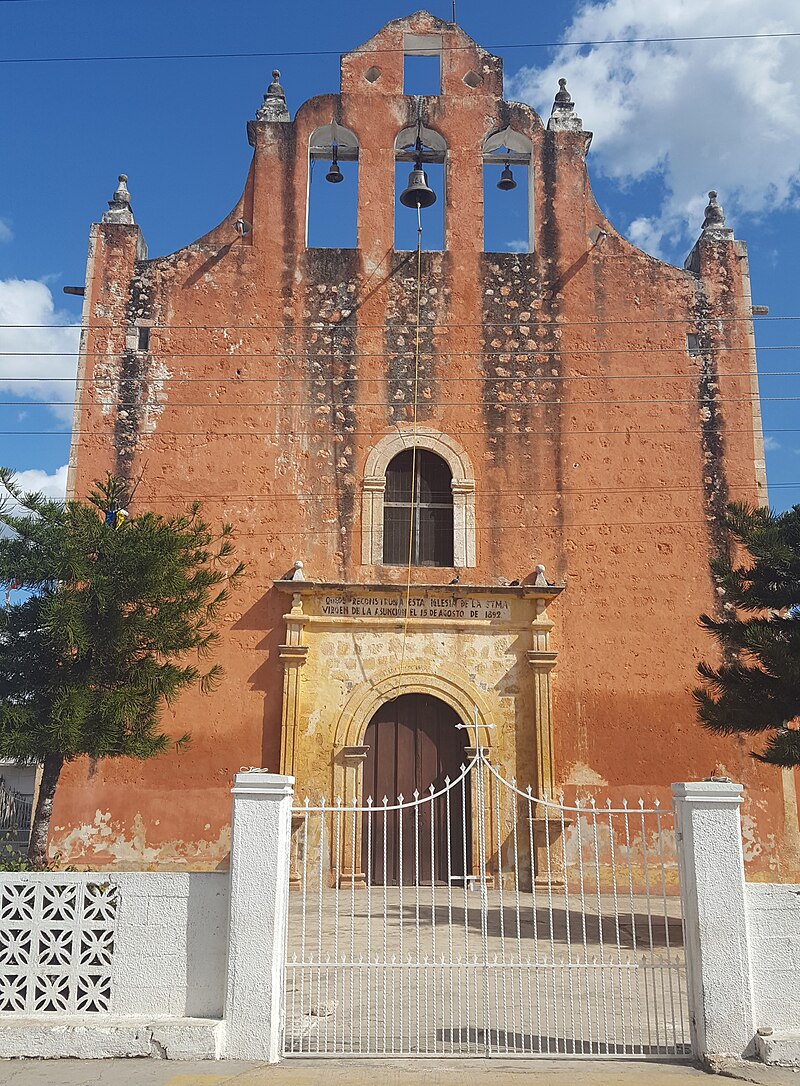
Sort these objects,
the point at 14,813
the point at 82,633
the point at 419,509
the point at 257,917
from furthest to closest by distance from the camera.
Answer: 1. the point at 14,813
2. the point at 419,509
3. the point at 82,633
4. the point at 257,917

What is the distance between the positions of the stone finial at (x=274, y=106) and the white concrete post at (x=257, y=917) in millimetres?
10218

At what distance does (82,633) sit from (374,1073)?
4066 millimetres

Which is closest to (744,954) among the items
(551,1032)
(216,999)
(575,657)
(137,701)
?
(551,1032)

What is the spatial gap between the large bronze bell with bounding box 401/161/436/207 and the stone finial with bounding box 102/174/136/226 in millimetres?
3635

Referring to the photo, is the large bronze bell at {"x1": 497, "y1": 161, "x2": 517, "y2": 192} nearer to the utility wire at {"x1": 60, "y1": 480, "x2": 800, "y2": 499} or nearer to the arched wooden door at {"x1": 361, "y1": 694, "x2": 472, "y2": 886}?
the utility wire at {"x1": 60, "y1": 480, "x2": 800, "y2": 499}

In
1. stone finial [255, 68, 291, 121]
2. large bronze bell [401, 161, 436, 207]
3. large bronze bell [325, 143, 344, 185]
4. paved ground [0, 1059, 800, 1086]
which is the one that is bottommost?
paved ground [0, 1059, 800, 1086]

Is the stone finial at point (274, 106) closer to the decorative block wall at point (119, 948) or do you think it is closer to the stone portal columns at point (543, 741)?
the stone portal columns at point (543, 741)

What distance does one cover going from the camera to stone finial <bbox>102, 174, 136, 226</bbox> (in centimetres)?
1253

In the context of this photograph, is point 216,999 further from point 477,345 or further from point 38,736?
point 477,345

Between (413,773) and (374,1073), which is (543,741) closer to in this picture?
(413,773)

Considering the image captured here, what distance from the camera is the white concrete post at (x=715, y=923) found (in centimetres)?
528

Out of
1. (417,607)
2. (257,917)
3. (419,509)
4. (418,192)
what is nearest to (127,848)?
(417,607)

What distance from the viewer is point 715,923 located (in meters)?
5.41

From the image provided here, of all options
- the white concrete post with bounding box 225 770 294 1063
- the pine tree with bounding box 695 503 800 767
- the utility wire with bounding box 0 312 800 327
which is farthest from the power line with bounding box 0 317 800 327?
the white concrete post with bounding box 225 770 294 1063
